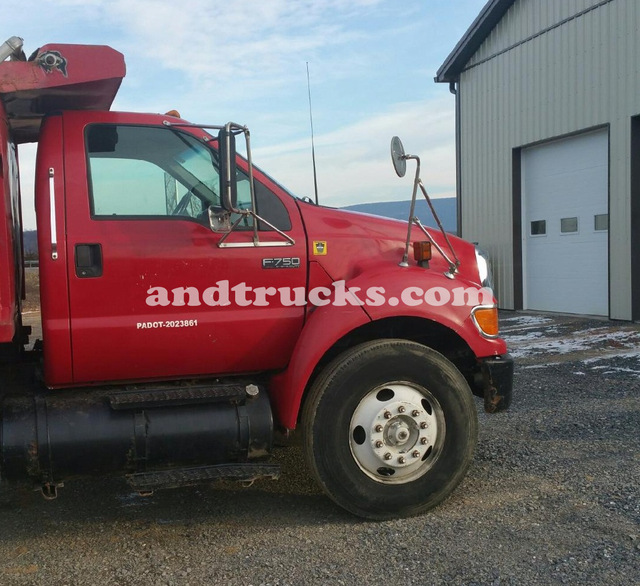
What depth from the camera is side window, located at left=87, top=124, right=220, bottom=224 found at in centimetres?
382

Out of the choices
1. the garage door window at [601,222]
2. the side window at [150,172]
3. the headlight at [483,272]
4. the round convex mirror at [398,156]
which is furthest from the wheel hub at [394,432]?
the garage door window at [601,222]

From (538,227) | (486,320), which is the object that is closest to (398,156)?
(486,320)

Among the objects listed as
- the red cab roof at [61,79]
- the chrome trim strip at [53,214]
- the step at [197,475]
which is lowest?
the step at [197,475]

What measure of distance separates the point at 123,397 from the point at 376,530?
1.59m

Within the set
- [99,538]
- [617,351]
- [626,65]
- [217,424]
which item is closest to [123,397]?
[217,424]

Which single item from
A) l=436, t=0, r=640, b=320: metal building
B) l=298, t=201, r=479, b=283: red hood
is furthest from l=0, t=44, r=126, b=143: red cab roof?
l=436, t=0, r=640, b=320: metal building

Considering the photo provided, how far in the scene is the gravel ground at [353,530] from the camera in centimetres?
330

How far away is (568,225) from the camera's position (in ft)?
43.1

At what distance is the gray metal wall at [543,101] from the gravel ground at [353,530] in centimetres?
750

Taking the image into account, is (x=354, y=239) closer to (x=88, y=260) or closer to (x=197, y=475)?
(x=88, y=260)

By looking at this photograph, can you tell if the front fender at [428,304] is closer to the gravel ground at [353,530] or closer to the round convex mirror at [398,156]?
the round convex mirror at [398,156]

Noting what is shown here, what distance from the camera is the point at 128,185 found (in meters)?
3.86

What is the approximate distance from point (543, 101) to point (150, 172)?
11333mm

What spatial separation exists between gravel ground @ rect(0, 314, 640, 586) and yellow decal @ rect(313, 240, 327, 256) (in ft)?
5.15
